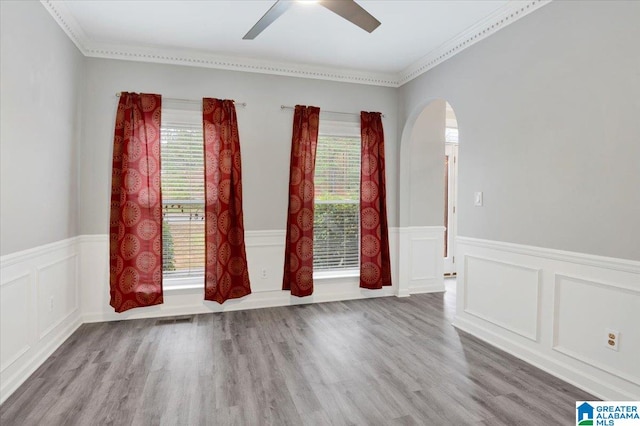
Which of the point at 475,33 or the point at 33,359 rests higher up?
the point at 475,33

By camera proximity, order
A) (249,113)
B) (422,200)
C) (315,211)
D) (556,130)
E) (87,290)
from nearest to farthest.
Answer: (556,130) < (87,290) < (249,113) < (315,211) < (422,200)

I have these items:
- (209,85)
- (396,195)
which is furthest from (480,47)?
(209,85)

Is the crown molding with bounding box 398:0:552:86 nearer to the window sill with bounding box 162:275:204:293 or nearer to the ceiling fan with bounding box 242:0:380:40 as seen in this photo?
→ the ceiling fan with bounding box 242:0:380:40

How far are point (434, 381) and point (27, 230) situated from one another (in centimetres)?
307

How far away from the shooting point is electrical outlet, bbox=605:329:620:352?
223 cm

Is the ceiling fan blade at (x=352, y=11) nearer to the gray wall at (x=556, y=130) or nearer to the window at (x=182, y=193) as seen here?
the gray wall at (x=556, y=130)

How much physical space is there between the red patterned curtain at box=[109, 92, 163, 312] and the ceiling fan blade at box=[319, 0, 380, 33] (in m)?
2.38

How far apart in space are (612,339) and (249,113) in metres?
3.79

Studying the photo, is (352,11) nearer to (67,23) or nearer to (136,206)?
(67,23)

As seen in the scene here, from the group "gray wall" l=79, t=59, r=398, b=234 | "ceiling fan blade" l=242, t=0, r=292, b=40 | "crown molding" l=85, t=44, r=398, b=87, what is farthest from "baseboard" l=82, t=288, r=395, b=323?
"ceiling fan blade" l=242, t=0, r=292, b=40

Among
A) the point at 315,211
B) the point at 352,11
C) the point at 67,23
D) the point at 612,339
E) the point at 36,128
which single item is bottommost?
the point at 612,339

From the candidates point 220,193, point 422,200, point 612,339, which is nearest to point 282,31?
point 220,193

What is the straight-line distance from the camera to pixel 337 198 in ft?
15.0

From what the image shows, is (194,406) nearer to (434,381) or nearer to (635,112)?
(434,381)
